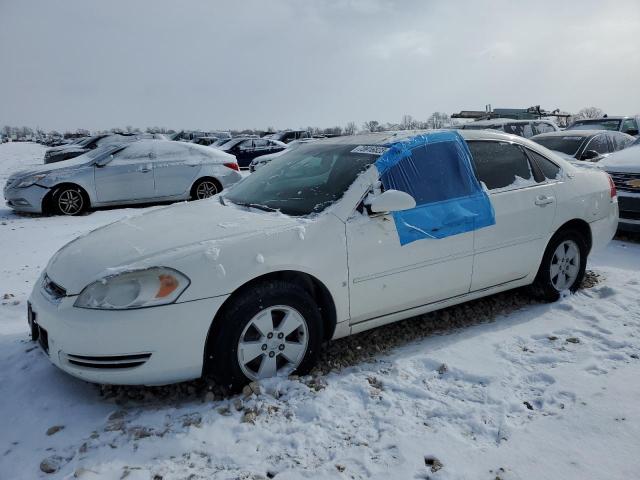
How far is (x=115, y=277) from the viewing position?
265cm

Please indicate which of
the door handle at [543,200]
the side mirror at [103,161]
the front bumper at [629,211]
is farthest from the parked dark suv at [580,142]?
the side mirror at [103,161]

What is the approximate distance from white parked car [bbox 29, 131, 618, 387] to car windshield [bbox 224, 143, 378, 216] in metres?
0.02

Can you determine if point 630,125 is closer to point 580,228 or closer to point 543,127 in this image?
point 543,127

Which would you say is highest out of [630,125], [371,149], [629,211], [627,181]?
[630,125]

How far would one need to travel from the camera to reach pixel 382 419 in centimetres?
266

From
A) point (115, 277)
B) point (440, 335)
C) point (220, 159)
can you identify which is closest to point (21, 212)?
point (220, 159)

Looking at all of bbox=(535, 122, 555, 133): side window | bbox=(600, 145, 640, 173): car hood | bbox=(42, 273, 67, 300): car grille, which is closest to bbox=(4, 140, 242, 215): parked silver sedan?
bbox=(42, 273, 67, 300): car grille

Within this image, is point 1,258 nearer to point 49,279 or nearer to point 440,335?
point 49,279

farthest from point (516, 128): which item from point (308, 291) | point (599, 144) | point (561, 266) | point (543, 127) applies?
point (308, 291)

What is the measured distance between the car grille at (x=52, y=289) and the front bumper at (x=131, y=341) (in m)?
0.06

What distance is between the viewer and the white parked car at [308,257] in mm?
2641

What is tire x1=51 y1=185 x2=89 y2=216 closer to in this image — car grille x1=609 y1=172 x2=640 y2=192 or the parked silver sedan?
the parked silver sedan

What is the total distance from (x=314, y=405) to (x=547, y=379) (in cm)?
146

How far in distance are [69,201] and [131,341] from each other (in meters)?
7.46
